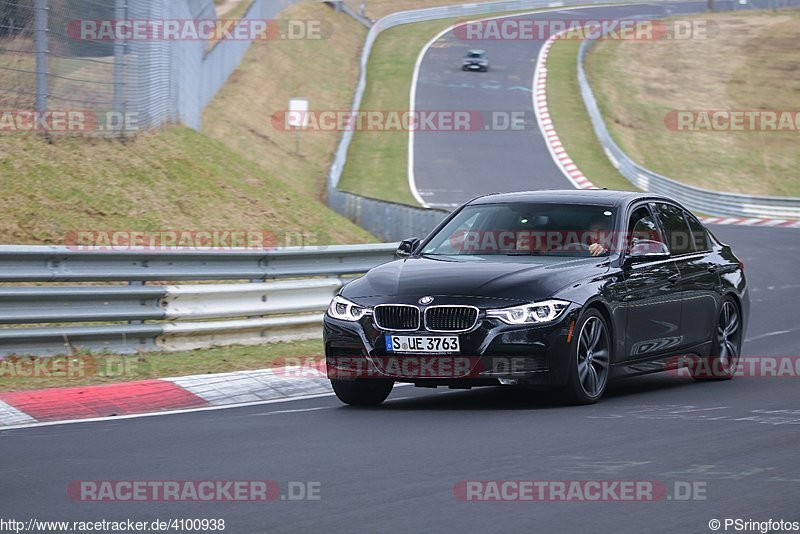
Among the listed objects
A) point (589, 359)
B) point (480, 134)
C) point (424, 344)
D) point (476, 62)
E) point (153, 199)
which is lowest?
point (589, 359)

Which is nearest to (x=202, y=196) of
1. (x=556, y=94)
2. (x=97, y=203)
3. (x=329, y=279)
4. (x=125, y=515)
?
(x=97, y=203)

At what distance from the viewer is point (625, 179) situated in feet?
138

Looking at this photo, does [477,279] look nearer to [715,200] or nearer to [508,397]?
[508,397]

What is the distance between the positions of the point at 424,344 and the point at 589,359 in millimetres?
1264

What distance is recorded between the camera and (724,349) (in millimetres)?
11852

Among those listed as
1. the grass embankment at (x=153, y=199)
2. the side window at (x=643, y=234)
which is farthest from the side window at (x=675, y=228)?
the grass embankment at (x=153, y=199)

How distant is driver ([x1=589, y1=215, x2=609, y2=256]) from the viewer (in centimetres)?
1035

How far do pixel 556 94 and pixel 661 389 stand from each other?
1788 inches

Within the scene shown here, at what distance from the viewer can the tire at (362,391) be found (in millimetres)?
9969

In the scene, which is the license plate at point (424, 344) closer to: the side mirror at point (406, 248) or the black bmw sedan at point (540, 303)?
the black bmw sedan at point (540, 303)

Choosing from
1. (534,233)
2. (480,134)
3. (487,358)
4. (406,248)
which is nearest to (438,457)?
(487,358)

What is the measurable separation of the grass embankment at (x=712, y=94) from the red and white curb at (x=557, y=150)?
62cm

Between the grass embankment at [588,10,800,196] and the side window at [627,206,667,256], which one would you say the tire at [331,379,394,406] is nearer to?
the side window at [627,206,667,256]

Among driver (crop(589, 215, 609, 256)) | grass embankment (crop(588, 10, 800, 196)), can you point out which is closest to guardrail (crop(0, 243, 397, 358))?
driver (crop(589, 215, 609, 256))
